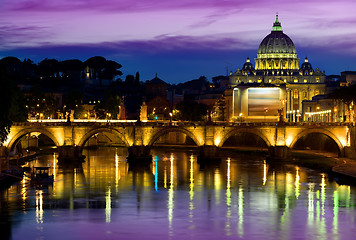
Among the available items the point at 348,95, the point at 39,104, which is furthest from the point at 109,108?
the point at 348,95

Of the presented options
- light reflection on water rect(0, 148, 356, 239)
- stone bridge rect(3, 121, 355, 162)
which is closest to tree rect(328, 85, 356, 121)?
stone bridge rect(3, 121, 355, 162)

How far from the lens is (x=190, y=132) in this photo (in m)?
85.7

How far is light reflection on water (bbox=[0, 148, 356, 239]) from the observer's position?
4428cm

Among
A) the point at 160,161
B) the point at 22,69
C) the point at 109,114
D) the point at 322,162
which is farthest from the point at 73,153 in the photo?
the point at 22,69

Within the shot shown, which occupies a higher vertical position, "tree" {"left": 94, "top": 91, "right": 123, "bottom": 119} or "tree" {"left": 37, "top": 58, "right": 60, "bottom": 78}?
"tree" {"left": 37, "top": 58, "right": 60, "bottom": 78}

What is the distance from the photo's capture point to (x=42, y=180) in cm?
6169

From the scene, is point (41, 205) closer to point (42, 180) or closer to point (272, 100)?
point (42, 180)

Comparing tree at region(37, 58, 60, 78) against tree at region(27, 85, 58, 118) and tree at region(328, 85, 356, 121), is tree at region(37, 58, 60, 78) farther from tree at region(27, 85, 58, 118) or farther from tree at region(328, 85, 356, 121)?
tree at region(328, 85, 356, 121)

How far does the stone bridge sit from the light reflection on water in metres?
7.62

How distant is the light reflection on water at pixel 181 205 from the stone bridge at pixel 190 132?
25.0 feet

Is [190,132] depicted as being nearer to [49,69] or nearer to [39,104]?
[39,104]

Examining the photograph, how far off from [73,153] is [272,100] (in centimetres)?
8495

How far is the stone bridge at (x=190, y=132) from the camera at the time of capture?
83.2 meters

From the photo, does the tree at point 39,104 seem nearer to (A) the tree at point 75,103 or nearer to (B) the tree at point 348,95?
(A) the tree at point 75,103
